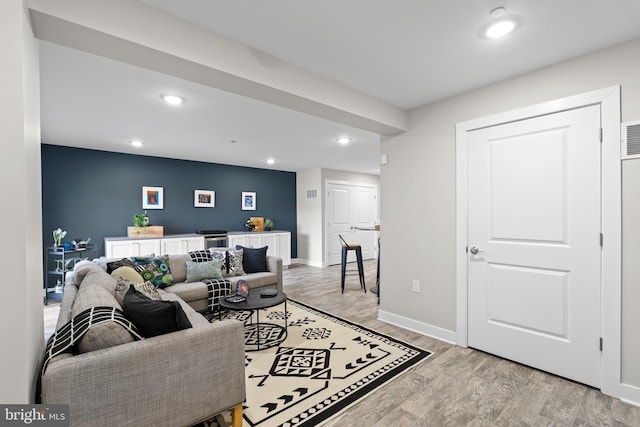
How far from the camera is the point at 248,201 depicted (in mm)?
6898

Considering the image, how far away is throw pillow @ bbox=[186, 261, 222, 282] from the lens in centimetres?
380

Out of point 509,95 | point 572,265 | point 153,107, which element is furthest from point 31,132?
point 572,265

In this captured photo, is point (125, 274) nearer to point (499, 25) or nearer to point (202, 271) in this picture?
point (202, 271)

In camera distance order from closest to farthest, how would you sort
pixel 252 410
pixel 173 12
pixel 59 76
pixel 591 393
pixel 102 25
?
pixel 102 25 → pixel 173 12 → pixel 252 410 → pixel 591 393 → pixel 59 76

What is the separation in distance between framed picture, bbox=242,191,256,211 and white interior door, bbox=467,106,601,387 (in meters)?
5.17

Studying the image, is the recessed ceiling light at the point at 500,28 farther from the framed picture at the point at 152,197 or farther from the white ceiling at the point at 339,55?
the framed picture at the point at 152,197

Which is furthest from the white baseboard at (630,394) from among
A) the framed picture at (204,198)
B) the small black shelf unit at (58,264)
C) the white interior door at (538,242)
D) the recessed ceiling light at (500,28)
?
the framed picture at (204,198)

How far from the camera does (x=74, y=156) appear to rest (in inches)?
190

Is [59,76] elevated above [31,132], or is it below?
above

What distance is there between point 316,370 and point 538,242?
2041mm

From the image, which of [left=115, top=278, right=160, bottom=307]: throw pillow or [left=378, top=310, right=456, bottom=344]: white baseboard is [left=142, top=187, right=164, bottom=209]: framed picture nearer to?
[left=115, top=278, right=160, bottom=307]: throw pillow

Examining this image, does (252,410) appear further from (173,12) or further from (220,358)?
(173,12)

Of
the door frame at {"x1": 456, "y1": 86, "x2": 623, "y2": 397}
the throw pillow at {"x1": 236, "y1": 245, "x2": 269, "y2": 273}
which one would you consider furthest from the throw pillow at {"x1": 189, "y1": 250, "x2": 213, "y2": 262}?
the door frame at {"x1": 456, "y1": 86, "x2": 623, "y2": 397}

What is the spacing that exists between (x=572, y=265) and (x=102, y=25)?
3.31m
